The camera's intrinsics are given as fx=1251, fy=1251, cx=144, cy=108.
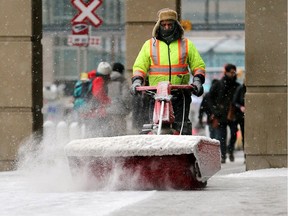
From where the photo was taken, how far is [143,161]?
11023 mm

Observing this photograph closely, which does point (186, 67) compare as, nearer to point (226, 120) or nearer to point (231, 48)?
point (226, 120)

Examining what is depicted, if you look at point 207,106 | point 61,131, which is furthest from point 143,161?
point 61,131

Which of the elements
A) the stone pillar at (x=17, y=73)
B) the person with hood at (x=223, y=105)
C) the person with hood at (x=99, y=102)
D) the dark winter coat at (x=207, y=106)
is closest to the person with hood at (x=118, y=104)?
the person with hood at (x=99, y=102)

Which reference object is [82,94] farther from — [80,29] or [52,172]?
[52,172]

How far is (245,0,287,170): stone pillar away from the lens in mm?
15461

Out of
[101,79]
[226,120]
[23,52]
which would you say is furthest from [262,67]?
[226,120]

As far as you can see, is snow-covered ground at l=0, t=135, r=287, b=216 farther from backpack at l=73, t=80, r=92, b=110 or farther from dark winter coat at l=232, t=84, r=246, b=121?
dark winter coat at l=232, t=84, r=246, b=121

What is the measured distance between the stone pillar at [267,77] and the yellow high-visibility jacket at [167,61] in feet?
9.48

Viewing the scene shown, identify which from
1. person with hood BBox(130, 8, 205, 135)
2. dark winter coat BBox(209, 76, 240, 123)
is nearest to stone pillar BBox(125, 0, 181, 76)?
person with hood BBox(130, 8, 205, 135)

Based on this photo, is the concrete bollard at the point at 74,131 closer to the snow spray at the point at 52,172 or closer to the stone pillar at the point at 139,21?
the snow spray at the point at 52,172

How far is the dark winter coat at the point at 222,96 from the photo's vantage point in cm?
2141

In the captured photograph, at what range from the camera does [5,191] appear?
1172cm

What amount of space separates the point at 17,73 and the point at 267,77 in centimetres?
351

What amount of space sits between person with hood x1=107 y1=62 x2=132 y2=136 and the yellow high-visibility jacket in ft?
18.7
